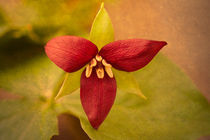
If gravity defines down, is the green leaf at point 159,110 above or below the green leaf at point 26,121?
above

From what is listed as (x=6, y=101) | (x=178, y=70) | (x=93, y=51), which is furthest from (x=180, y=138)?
(x=6, y=101)

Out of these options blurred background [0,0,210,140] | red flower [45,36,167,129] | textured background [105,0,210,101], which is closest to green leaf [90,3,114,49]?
red flower [45,36,167,129]

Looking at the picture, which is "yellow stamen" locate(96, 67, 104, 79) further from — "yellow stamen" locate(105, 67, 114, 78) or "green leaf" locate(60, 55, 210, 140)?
"green leaf" locate(60, 55, 210, 140)

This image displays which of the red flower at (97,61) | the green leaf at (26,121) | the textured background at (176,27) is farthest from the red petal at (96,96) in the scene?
the textured background at (176,27)

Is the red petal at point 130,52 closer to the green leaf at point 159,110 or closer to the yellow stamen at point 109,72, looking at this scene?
the yellow stamen at point 109,72

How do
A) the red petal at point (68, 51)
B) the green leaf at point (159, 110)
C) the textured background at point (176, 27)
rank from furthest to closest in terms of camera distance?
the textured background at point (176, 27), the green leaf at point (159, 110), the red petal at point (68, 51)

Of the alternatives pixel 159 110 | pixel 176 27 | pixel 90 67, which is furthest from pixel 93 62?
pixel 176 27

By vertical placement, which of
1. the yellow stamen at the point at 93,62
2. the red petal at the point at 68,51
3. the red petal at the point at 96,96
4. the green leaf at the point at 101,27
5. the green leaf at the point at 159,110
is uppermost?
the green leaf at the point at 101,27

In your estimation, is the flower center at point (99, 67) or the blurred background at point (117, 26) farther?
the blurred background at point (117, 26)
